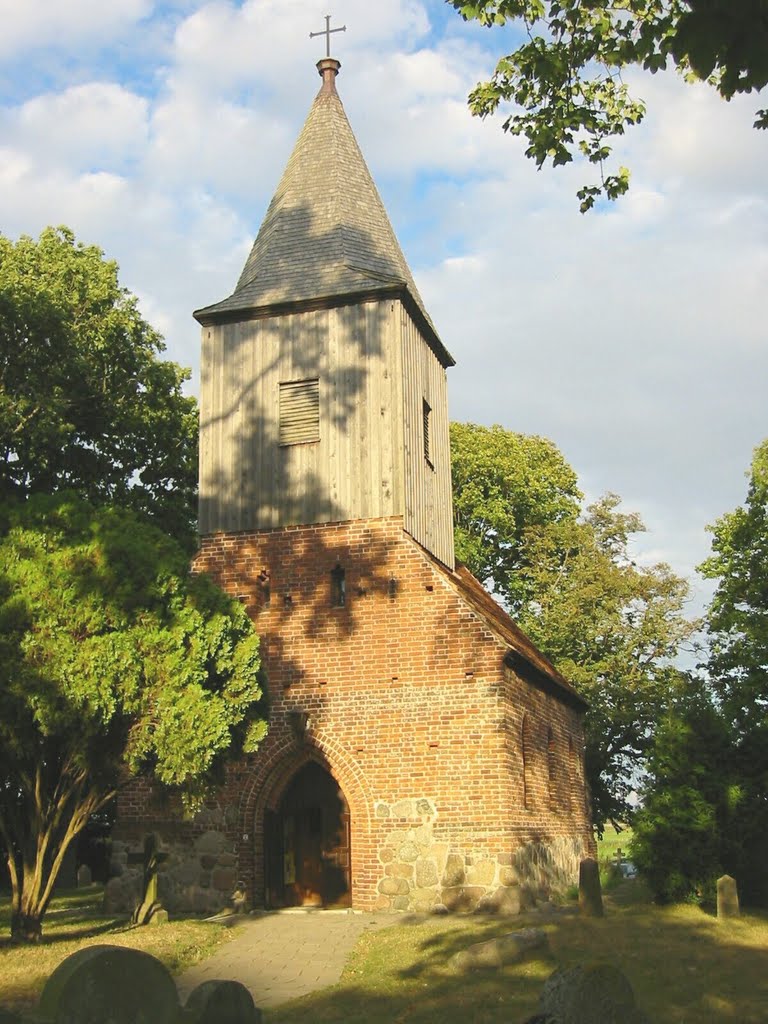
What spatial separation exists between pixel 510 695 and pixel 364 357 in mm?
6719

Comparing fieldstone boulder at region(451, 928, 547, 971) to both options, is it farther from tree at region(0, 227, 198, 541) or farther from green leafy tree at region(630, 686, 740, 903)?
tree at region(0, 227, 198, 541)

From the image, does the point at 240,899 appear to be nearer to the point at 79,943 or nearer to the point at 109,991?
the point at 79,943

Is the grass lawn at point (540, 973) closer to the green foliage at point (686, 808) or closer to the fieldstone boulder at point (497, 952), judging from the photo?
the fieldstone boulder at point (497, 952)

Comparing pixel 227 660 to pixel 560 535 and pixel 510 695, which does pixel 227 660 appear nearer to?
pixel 510 695

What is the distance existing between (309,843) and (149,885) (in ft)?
10.7

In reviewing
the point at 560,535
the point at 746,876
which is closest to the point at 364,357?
the point at 746,876

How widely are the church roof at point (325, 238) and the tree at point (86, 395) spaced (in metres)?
5.63

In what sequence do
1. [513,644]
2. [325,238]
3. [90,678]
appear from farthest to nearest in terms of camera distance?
[325,238] → [513,644] → [90,678]

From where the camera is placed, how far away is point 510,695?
17844 mm

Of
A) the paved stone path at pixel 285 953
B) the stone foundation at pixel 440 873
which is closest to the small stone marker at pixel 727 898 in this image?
the stone foundation at pixel 440 873

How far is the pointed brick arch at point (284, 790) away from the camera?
17406 millimetres

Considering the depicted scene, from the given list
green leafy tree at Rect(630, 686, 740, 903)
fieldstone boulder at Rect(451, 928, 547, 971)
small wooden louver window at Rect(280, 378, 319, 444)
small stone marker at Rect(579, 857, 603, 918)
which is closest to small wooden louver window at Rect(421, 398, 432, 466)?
small wooden louver window at Rect(280, 378, 319, 444)

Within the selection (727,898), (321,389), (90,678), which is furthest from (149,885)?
(321,389)

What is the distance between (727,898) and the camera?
54.3 feet
